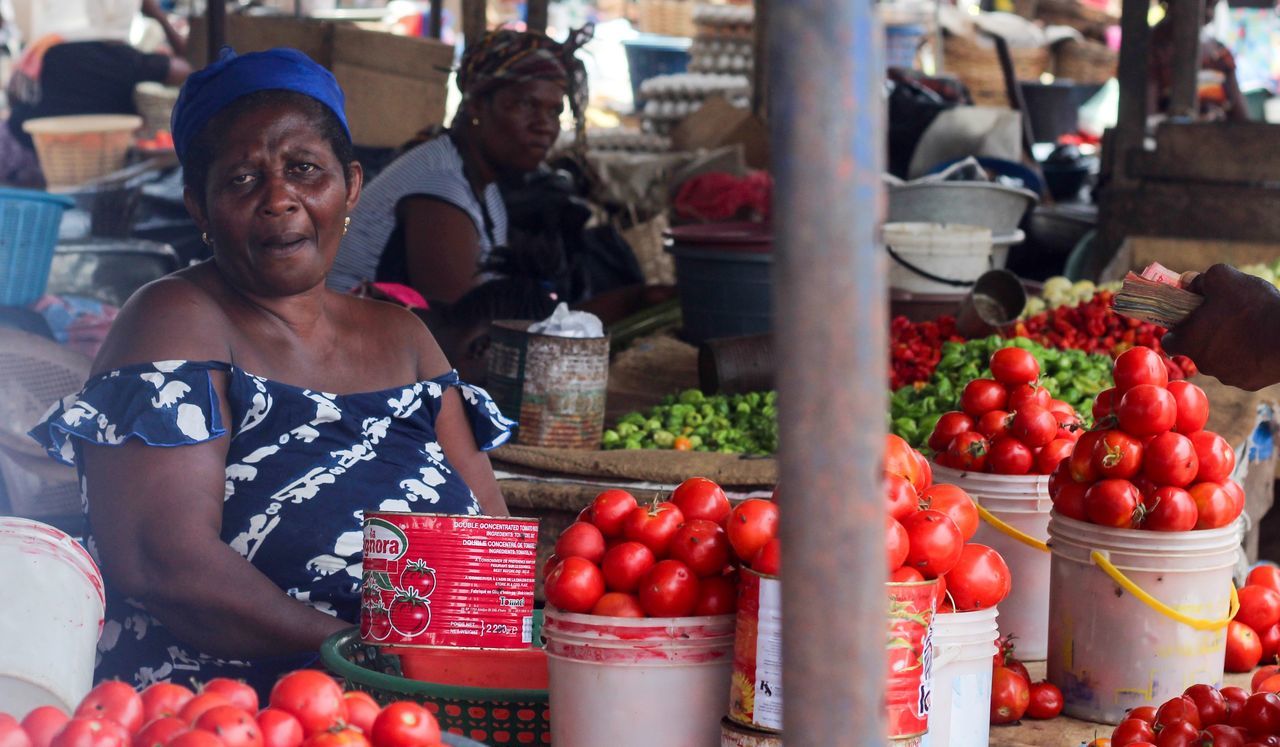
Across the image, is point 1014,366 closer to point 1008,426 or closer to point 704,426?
point 1008,426

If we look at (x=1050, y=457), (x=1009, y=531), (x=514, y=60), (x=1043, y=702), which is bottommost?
(x=1043, y=702)

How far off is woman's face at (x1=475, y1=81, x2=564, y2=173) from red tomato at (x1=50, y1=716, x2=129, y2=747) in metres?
3.66

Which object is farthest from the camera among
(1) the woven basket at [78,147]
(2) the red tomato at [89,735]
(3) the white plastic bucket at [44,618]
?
(1) the woven basket at [78,147]

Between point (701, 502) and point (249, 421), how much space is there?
962mm

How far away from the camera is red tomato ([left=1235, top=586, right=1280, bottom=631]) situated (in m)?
2.63

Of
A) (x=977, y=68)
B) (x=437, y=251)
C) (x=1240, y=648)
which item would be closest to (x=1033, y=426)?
(x=1240, y=648)

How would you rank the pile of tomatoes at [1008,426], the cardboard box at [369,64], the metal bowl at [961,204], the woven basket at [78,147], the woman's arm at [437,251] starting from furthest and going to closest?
1. the woven basket at [78,147]
2. the cardboard box at [369,64]
3. the metal bowl at [961,204]
4. the woman's arm at [437,251]
5. the pile of tomatoes at [1008,426]

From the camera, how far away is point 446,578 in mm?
1804

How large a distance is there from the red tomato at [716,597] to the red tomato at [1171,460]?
891 millimetres

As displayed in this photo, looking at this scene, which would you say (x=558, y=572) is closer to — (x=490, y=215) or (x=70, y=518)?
(x=70, y=518)

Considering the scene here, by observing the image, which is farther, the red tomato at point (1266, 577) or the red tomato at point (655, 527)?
the red tomato at point (1266, 577)

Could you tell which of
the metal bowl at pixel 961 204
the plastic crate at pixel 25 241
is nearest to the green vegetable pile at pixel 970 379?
the metal bowl at pixel 961 204

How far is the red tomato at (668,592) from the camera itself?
1661mm

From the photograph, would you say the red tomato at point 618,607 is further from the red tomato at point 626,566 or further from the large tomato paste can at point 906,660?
the large tomato paste can at point 906,660
